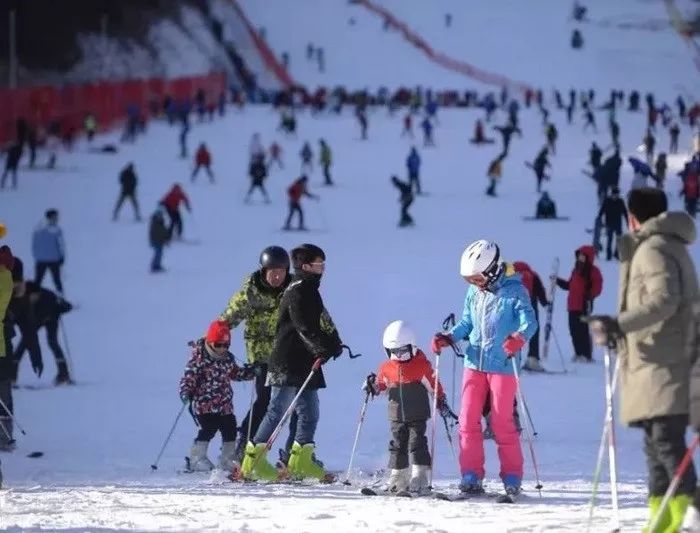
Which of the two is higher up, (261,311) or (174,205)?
(174,205)

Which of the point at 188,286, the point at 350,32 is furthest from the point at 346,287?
the point at 350,32

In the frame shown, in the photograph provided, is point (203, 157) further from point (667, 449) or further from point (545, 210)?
point (667, 449)

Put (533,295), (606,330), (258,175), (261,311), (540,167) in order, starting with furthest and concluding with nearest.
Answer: (540,167) → (258,175) → (533,295) → (261,311) → (606,330)

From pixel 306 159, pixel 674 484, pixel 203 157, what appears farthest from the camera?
pixel 306 159

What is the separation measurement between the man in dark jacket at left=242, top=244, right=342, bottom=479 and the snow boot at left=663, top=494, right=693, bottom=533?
2573 mm

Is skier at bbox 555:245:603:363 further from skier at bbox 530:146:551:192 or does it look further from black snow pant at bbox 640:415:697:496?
skier at bbox 530:146:551:192

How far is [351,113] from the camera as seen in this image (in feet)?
145

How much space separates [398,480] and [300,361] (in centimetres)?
82

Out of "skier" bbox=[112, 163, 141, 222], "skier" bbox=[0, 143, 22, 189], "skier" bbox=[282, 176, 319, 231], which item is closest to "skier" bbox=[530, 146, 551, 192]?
"skier" bbox=[282, 176, 319, 231]

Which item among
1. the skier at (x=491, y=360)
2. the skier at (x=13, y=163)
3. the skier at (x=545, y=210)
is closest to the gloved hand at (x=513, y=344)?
the skier at (x=491, y=360)

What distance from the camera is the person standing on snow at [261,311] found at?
7.55 metres

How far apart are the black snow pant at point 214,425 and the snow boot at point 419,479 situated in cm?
152

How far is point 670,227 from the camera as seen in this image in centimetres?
500

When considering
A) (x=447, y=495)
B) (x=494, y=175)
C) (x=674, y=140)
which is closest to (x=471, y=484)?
(x=447, y=495)
